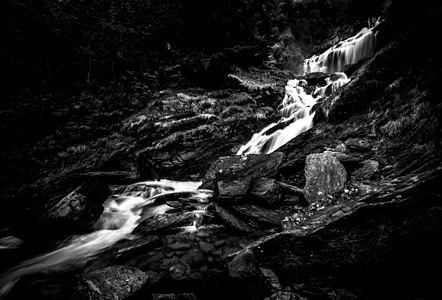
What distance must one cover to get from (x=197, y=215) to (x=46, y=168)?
18.5ft

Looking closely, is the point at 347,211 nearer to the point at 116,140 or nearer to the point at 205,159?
the point at 205,159

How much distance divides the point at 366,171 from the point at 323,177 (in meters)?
0.81

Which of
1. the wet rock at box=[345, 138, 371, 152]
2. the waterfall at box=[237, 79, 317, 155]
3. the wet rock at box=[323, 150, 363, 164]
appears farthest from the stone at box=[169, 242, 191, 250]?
the waterfall at box=[237, 79, 317, 155]

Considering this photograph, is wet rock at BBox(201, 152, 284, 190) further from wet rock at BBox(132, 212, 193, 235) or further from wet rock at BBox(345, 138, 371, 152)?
wet rock at BBox(345, 138, 371, 152)

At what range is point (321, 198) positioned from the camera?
3.95 m

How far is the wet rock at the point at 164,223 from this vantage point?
4.47 meters

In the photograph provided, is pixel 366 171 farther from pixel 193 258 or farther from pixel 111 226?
pixel 111 226

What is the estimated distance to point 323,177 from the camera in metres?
4.27

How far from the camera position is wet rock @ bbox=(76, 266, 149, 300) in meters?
2.71

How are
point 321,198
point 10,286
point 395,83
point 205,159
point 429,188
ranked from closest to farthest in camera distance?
point 429,188 < point 10,286 < point 321,198 < point 395,83 < point 205,159

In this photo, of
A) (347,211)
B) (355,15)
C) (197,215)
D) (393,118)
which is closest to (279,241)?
(347,211)

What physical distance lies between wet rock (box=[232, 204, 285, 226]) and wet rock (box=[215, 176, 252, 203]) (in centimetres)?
21

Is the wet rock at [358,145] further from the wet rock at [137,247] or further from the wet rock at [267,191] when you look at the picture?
the wet rock at [137,247]

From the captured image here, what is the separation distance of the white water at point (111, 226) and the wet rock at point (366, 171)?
131 inches
